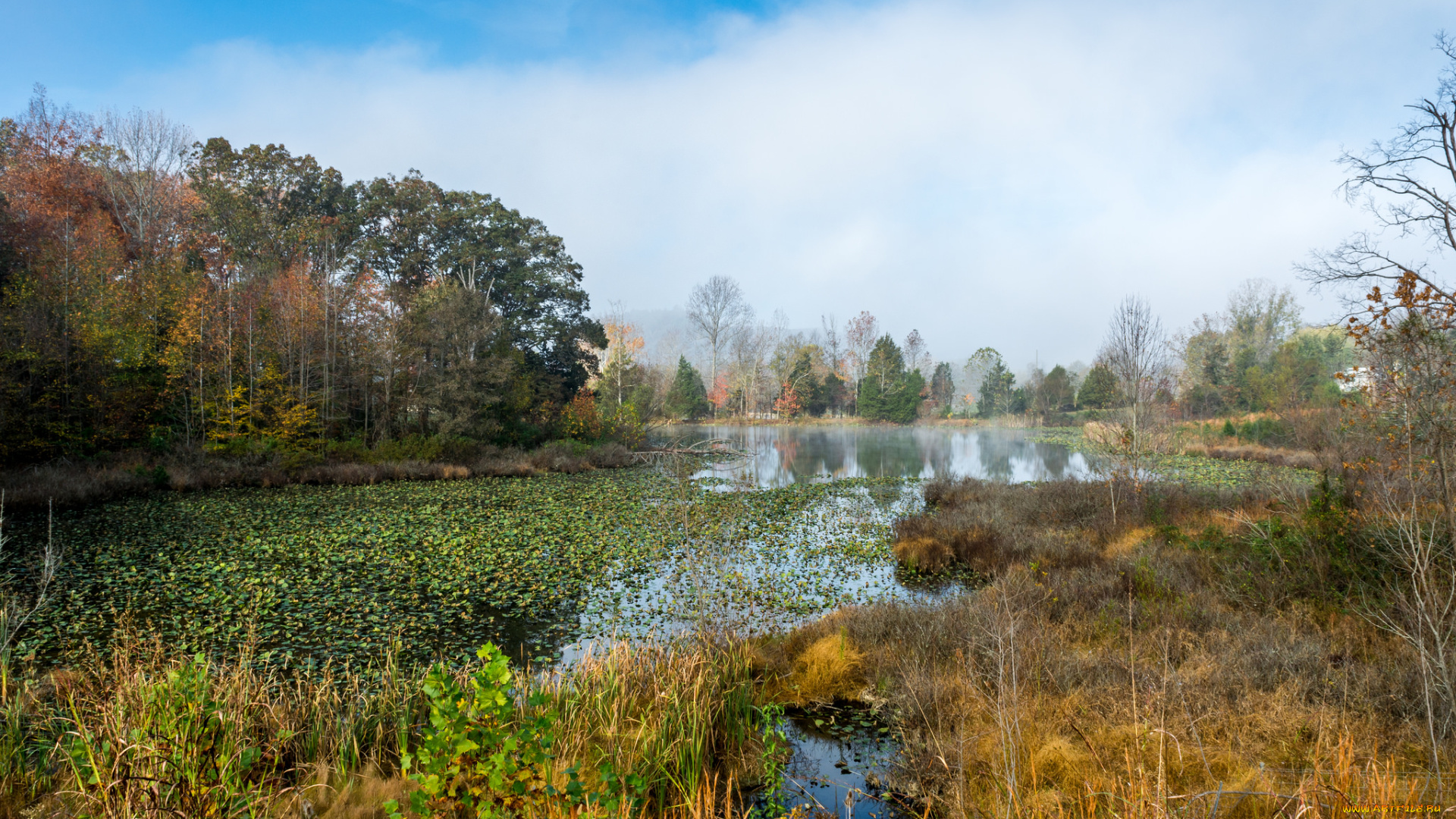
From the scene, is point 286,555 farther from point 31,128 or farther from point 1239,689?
point 31,128

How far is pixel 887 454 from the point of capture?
88.4 feet

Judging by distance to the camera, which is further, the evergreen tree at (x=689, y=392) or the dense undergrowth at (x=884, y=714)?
the evergreen tree at (x=689, y=392)

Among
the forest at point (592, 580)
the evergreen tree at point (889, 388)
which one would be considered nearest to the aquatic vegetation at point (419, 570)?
the forest at point (592, 580)

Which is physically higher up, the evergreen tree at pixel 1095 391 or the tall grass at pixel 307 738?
the evergreen tree at pixel 1095 391

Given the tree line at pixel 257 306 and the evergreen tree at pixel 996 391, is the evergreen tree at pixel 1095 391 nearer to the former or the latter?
the evergreen tree at pixel 996 391

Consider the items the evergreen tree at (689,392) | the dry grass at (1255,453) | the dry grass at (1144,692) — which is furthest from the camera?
the evergreen tree at (689,392)

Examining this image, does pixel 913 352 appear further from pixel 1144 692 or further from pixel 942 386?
pixel 1144 692

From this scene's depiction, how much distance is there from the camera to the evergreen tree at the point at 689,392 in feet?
137

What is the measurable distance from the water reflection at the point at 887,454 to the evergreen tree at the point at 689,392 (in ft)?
5.86

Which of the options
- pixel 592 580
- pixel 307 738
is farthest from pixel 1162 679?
pixel 592 580

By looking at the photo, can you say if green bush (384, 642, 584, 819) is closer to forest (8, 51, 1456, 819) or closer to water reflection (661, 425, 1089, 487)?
forest (8, 51, 1456, 819)

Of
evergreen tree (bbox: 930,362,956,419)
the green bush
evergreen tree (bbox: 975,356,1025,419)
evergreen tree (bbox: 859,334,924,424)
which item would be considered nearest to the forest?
the green bush

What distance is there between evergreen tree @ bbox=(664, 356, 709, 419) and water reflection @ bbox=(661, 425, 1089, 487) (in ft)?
5.86

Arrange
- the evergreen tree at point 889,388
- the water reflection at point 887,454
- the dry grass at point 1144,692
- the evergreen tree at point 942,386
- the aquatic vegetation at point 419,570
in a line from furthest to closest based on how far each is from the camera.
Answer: the evergreen tree at point 942,386, the evergreen tree at point 889,388, the water reflection at point 887,454, the aquatic vegetation at point 419,570, the dry grass at point 1144,692
